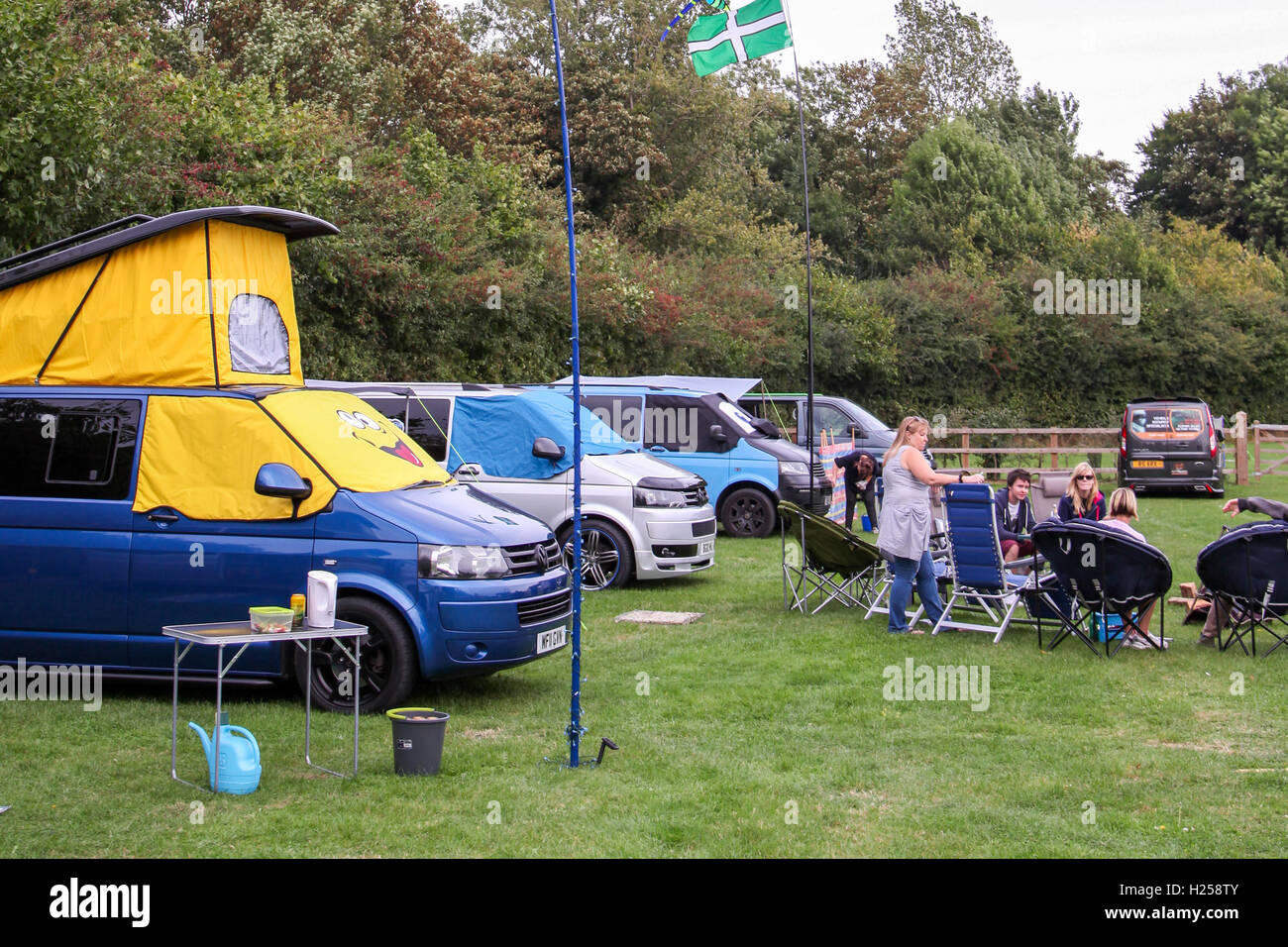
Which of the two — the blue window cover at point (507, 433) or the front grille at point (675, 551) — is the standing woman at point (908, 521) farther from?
the blue window cover at point (507, 433)

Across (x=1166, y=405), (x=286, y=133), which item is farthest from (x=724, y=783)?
(x=1166, y=405)

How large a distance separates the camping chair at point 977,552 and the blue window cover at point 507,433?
4034 millimetres

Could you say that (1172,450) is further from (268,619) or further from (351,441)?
(268,619)

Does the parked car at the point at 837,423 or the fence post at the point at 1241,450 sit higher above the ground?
the parked car at the point at 837,423

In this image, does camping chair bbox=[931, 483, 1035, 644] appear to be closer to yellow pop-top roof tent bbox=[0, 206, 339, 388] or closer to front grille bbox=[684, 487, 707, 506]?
front grille bbox=[684, 487, 707, 506]

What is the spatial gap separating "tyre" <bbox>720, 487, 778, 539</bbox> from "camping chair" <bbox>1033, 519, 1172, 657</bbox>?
782 cm

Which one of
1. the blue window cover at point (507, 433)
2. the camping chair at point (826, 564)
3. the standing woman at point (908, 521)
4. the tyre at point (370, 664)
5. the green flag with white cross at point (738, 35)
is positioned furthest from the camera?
the green flag with white cross at point (738, 35)

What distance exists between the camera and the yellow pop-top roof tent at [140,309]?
8.23 metres

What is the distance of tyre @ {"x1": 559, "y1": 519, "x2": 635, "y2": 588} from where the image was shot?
12.9 m

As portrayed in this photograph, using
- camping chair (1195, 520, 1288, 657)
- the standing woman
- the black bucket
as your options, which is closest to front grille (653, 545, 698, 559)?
the standing woman

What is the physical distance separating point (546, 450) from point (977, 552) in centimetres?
403

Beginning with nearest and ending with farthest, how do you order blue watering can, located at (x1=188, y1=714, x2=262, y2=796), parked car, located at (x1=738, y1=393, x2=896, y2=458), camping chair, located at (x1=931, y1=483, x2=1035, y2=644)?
blue watering can, located at (x1=188, y1=714, x2=262, y2=796), camping chair, located at (x1=931, y1=483, x2=1035, y2=644), parked car, located at (x1=738, y1=393, x2=896, y2=458)

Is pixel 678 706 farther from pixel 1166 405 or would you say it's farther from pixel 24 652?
pixel 1166 405

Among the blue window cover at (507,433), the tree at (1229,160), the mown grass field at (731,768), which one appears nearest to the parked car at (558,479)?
the blue window cover at (507,433)
